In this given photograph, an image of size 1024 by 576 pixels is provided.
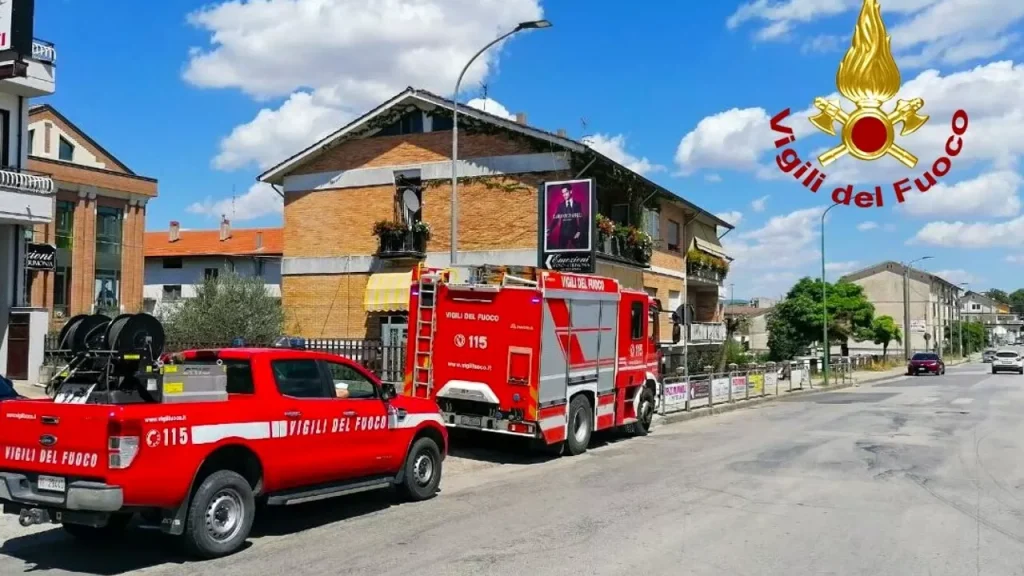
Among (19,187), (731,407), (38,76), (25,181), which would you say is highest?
(38,76)

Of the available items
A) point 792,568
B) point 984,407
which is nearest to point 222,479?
point 792,568

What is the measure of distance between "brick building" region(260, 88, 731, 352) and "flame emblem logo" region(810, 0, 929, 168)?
33.2ft

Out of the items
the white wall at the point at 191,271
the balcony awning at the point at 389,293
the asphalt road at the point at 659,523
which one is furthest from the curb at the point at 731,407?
the white wall at the point at 191,271

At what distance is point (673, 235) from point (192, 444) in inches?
1206

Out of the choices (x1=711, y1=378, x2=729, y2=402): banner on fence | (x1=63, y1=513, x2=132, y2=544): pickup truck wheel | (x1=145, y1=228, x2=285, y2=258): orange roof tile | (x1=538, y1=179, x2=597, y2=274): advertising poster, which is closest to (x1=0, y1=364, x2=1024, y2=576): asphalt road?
(x1=63, y1=513, x2=132, y2=544): pickup truck wheel

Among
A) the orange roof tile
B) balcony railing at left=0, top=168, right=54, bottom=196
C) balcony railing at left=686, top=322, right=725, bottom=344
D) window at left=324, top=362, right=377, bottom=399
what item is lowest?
window at left=324, top=362, right=377, bottom=399

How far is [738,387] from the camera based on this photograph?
87.4 ft

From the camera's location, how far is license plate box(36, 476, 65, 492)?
6.77 meters

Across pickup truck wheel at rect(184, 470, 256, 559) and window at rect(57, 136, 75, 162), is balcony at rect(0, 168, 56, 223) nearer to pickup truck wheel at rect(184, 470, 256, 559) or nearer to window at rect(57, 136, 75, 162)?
pickup truck wheel at rect(184, 470, 256, 559)

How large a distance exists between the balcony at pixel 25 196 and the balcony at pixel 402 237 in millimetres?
9616

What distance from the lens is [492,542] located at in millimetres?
7895

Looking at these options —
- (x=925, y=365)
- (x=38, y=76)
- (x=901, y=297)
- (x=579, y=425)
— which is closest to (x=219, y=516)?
(x=579, y=425)

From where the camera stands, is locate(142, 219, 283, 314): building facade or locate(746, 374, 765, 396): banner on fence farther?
locate(142, 219, 283, 314): building facade

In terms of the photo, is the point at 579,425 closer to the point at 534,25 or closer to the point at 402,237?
the point at 534,25
